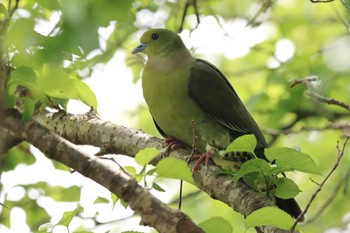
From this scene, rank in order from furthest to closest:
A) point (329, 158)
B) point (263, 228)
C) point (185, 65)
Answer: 1. point (329, 158)
2. point (185, 65)
3. point (263, 228)

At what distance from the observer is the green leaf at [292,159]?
93.4 inches

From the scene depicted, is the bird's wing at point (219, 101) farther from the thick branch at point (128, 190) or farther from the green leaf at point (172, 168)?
the thick branch at point (128, 190)

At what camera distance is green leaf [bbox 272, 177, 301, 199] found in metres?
2.58

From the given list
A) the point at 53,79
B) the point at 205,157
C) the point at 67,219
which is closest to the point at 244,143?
the point at 67,219

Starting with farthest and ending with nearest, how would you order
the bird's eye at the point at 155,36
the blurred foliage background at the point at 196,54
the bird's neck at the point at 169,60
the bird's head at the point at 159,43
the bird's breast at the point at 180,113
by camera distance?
the bird's eye at the point at 155,36 → the bird's head at the point at 159,43 → the bird's neck at the point at 169,60 → the bird's breast at the point at 180,113 → the blurred foliage background at the point at 196,54

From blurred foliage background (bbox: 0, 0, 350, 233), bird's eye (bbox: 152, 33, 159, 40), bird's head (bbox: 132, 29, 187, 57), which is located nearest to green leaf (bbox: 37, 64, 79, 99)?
blurred foliage background (bbox: 0, 0, 350, 233)

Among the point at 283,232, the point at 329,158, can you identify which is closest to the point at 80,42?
the point at 283,232

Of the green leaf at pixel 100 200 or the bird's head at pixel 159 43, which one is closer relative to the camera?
the green leaf at pixel 100 200

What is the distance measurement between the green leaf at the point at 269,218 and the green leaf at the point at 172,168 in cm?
24

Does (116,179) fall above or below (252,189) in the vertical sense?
above

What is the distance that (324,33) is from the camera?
282 inches

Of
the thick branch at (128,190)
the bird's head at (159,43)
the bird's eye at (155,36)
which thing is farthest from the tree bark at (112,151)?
the bird's eye at (155,36)

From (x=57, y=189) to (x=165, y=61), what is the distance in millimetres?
1141

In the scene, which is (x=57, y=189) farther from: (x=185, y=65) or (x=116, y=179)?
(x=116, y=179)
